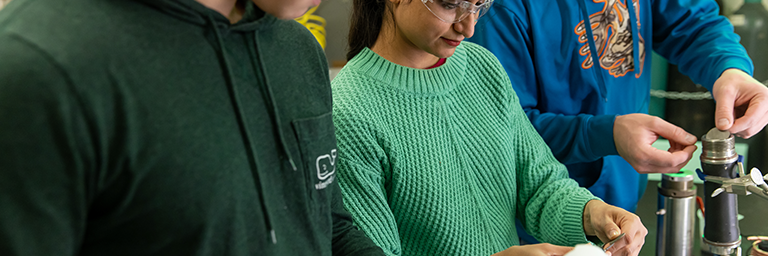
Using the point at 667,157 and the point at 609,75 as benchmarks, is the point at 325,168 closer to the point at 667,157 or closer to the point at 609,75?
the point at 667,157

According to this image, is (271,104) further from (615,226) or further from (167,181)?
(615,226)

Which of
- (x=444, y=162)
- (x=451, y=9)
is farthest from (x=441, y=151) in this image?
(x=451, y=9)

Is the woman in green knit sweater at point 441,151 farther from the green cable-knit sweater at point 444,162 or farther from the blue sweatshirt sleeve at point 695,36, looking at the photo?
the blue sweatshirt sleeve at point 695,36

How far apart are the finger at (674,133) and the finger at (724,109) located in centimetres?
7

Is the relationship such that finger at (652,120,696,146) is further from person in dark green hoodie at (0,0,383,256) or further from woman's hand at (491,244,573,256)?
person in dark green hoodie at (0,0,383,256)

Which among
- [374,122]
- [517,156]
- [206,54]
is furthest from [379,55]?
[206,54]

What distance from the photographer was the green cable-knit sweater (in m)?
1.00

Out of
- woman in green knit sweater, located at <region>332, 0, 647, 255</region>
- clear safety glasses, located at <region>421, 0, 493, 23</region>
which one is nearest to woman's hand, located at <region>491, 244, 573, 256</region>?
woman in green knit sweater, located at <region>332, 0, 647, 255</region>

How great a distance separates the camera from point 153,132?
1.70ft

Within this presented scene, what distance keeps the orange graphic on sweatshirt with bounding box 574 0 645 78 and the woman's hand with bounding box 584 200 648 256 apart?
0.51 meters

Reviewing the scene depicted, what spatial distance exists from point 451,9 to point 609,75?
0.72 m

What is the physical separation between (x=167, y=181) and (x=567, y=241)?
0.92 meters

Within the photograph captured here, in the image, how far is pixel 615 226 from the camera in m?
1.00

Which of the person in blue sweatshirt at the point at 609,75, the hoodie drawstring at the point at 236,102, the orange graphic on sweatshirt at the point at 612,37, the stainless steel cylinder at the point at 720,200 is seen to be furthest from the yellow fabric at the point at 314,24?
the hoodie drawstring at the point at 236,102
